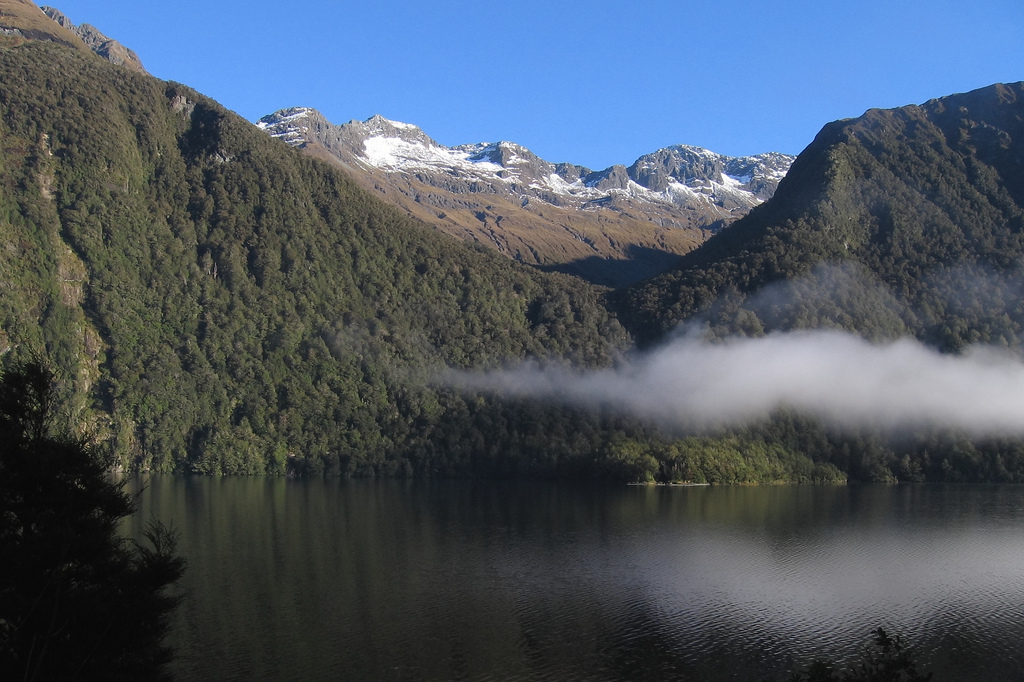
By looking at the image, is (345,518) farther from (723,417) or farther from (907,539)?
(723,417)

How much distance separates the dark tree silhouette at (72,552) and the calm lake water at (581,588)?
1997 cm

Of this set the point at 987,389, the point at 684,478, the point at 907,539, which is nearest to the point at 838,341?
the point at 987,389

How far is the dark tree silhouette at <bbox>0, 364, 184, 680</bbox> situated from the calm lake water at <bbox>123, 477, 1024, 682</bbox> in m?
20.0

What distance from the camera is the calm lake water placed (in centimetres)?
5222

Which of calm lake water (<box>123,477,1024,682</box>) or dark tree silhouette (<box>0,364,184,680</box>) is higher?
dark tree silhouette (<box>0,364,184,680</box>)

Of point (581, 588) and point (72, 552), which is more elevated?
point (72, 552)

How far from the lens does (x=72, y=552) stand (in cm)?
2817

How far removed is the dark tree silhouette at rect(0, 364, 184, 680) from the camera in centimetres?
2692

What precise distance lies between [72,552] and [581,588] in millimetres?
49063

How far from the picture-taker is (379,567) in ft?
252

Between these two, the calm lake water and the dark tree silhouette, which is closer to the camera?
the dark tree silhouette

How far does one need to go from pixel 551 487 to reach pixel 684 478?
82.7 feet

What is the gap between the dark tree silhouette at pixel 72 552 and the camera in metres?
26.9

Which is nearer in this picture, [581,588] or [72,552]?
[72,552]
